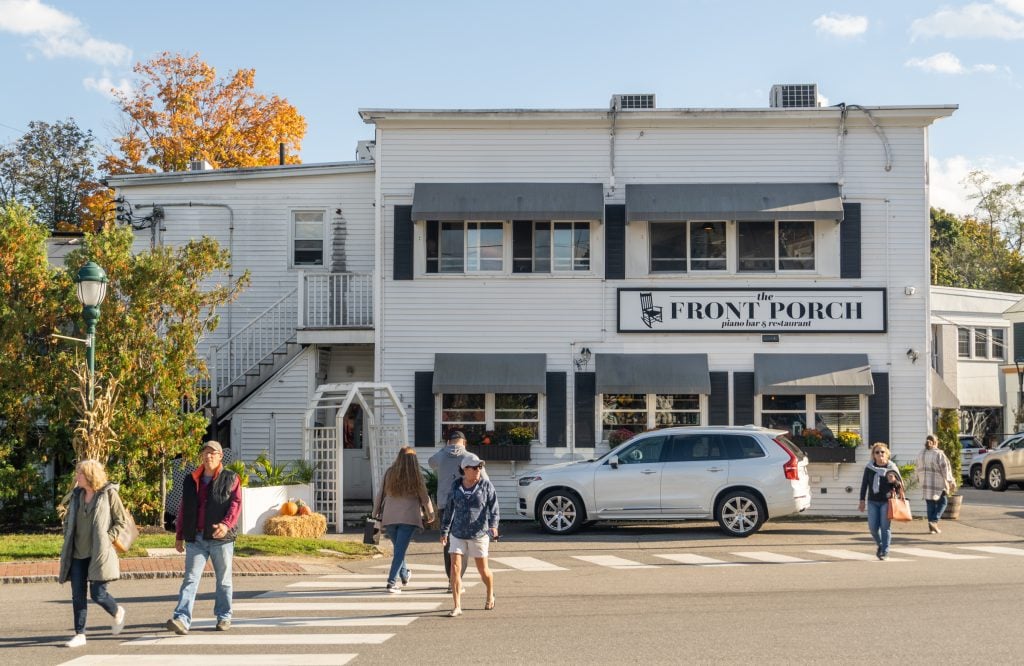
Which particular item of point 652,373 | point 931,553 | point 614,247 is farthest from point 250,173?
point 931,553

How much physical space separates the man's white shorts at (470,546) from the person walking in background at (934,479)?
1150 cm

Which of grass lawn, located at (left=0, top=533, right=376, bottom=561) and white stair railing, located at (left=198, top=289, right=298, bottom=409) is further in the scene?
white stair railing, located at (left=198, top=289, right=298, bottom=409)

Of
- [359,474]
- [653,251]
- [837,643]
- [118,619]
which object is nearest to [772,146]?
[653,251]

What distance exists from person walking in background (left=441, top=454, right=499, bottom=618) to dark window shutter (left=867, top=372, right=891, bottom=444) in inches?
506

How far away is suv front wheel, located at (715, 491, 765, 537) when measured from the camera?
746 inches

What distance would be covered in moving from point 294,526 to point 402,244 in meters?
6.54

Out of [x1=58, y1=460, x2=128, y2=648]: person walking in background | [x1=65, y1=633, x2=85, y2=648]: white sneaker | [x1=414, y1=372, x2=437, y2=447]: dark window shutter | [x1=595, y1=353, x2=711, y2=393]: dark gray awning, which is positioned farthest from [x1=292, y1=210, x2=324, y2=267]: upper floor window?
[x1=65, y1=633, x2=85, y2=648]: white sneaker

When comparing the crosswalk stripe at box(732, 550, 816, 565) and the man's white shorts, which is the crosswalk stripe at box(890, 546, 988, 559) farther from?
A: the man's white shorts

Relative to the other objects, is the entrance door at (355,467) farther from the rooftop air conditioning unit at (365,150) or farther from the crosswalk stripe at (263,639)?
the crosswalk stripe at (263,639)

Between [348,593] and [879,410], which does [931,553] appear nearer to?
[879,410]

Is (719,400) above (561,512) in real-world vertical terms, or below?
above

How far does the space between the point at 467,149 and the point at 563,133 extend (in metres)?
1.96

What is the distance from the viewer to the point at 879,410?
73.2ft

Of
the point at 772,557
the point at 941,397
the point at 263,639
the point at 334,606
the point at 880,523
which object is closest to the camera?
the point at 263,639
